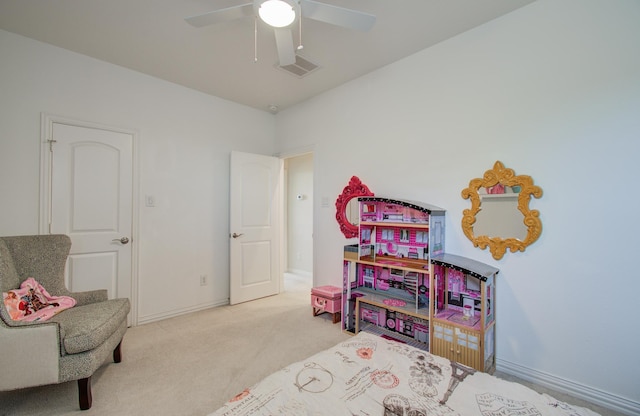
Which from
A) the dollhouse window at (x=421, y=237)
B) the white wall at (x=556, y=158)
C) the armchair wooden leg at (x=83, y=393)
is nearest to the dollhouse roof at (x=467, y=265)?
the white wall at (x=556, y=158)

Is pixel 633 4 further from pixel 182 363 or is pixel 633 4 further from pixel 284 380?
pixel 182 363

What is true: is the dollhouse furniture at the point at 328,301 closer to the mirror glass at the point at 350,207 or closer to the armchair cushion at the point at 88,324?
the mirror glass at the point at 350,207

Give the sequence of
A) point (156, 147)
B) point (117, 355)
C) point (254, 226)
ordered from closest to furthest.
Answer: point (117, 355)
point (156, 147)
point (254, 226)

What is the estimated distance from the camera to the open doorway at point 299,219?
5438mm

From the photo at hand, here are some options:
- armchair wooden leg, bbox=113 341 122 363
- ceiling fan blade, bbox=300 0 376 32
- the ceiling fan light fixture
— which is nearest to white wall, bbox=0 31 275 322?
armchair wooden leg, bbox=113 341 122 363

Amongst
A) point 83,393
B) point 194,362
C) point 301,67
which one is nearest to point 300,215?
point 301,67

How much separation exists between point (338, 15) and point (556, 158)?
175 cm

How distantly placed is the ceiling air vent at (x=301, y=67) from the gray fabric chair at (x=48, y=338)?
2.66 meters

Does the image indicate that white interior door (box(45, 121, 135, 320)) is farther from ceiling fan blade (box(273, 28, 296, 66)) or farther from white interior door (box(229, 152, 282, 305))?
ceiling fan blade (box(273, 28, 296, 66))

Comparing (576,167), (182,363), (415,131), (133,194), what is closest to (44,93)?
(133,194)

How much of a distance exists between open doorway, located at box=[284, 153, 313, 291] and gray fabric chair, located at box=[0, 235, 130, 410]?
3355 mm

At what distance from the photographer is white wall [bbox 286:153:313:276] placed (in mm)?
5449

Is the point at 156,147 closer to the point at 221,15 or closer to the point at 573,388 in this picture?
the point at 221,15

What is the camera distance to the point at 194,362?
2.31 metres
